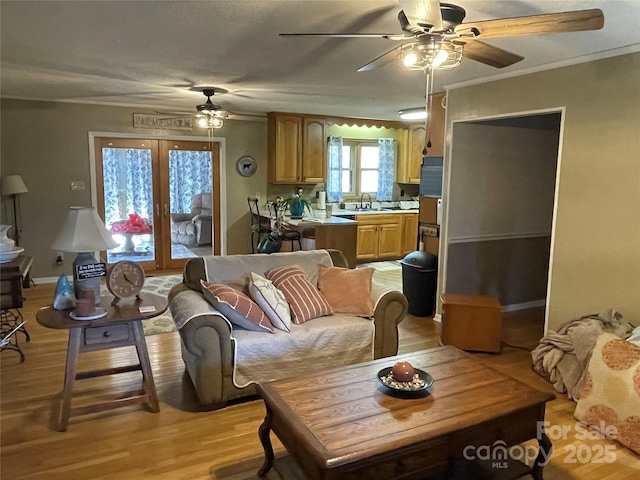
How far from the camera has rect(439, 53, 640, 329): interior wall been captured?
3.27m

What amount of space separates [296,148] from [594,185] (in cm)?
452

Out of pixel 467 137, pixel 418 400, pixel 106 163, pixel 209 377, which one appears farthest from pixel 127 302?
pixel 106 163

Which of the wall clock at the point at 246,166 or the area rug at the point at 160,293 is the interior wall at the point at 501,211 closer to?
the area rug at the point at 160,293

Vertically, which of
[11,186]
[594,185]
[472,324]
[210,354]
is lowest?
[472,324]

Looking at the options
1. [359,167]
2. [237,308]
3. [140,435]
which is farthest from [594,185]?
[359,167]

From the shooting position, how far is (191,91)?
195 inches

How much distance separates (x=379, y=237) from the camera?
769cm

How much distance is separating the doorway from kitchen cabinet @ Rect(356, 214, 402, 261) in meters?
2.70

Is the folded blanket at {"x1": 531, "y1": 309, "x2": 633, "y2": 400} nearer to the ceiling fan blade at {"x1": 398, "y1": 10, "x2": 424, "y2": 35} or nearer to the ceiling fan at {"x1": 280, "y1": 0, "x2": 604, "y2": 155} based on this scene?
the ceiling fan at {"x1": 280, "y1": 0, "x2": 604, "y2": 155}

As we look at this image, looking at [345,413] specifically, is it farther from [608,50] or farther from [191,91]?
[191,91]

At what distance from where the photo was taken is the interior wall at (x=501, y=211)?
472 cm

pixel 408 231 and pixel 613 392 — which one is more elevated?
pixel 408 231

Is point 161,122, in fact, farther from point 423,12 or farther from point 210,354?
point 423,12

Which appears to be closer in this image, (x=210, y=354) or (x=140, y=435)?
(x=140, y=435)
